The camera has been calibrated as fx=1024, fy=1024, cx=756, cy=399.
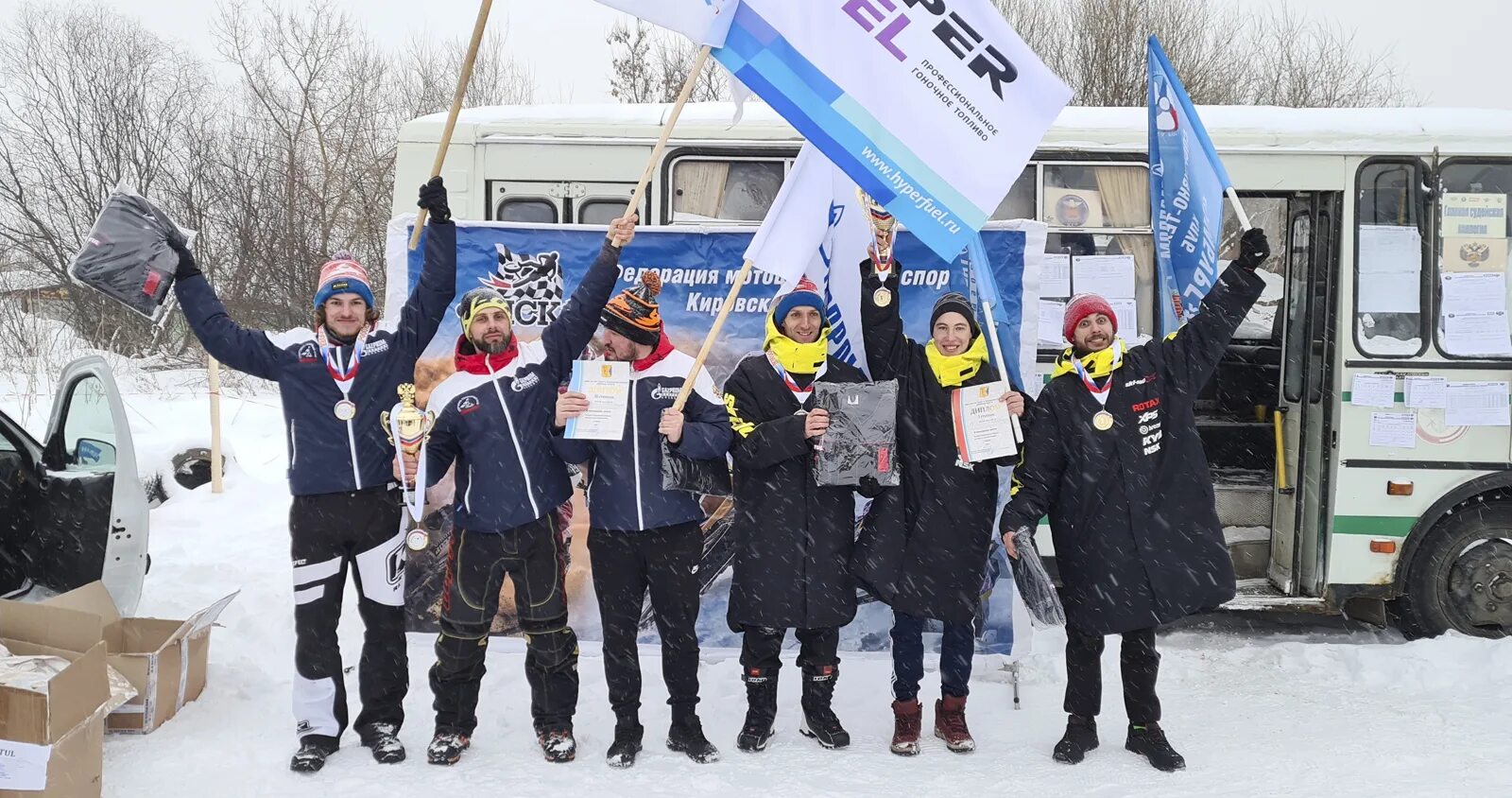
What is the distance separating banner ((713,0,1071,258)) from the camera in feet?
13.0

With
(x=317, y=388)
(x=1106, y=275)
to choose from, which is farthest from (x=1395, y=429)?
(x=317, y=388)

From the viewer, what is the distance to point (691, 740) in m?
4.26

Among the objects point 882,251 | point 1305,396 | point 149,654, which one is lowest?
point 149,654

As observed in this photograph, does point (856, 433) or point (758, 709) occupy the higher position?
point (856, 433)

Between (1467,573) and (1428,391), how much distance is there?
1.07 metres

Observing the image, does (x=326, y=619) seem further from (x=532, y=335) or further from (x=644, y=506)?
(x=532, y=335)

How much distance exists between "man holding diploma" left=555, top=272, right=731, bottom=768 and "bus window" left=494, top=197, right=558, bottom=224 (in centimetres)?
173

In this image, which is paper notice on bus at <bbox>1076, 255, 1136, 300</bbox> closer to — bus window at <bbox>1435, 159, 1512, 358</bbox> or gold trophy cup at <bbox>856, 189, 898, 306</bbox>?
bus window at <bbox>1435, 159, 1512, 358</bbox>

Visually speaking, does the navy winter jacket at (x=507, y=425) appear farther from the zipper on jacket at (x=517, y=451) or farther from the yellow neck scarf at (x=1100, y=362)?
the yellow neck scarf at (x=1100, y=362)

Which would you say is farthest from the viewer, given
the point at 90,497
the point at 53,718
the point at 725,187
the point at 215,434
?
the point at 215,434

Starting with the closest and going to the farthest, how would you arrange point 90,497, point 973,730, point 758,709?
point 758,709 < point 973,730 < point 90,497

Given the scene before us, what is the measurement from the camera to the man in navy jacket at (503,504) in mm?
4117

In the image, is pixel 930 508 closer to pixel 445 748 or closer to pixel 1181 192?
pixel 1181 192

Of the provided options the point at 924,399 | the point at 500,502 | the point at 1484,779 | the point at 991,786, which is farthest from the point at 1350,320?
the point at 500,502
